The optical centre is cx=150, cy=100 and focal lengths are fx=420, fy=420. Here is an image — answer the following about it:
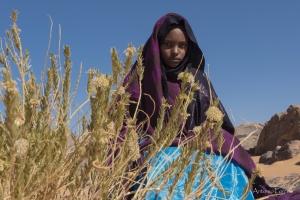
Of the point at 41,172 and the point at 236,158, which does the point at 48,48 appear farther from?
the point at 236,158

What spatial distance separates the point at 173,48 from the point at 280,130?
1370cm

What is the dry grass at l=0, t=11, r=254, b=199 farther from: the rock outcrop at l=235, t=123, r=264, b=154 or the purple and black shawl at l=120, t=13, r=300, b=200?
the rock outcrop at l=235, t=123, r=264, b=154

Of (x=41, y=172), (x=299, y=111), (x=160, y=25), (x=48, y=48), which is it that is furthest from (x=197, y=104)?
(x=299, y=111)

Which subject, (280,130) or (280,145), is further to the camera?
(280,145)

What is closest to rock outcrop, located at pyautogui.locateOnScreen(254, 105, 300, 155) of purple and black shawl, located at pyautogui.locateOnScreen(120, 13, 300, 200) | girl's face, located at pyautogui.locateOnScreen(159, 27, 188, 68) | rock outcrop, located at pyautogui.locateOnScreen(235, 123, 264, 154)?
rock outcrop, located at pyautogui.locateOnScreen(235, 123, 264, 154)

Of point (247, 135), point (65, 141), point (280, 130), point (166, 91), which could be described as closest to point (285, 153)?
point (280, 130)

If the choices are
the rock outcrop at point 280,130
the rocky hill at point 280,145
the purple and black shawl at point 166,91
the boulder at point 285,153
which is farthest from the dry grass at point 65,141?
the rock outcrop at point 280,130

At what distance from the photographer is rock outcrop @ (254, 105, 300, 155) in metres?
15.3

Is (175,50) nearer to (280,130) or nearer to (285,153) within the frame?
(285,153)

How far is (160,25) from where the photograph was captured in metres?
3.38

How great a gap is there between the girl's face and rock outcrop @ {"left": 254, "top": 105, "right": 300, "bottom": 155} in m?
12.7

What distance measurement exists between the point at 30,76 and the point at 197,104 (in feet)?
6.45

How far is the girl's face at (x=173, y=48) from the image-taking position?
329cm

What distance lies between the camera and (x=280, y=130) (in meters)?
16.0
